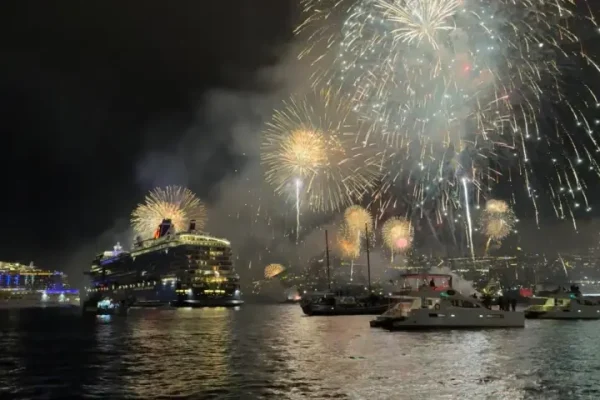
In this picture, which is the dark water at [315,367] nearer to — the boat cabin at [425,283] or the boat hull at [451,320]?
the boat hull at [451,320]

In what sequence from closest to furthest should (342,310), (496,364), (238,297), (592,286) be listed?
1. (496,364)
2. (342,310)
3. (238,297)
4. (592,286)

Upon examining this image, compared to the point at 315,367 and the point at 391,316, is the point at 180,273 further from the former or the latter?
the point at 315,367

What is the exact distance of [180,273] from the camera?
4825 inches

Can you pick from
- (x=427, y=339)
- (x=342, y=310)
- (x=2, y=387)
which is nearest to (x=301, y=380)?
(x=2, y=387)

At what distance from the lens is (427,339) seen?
30609 millimetres

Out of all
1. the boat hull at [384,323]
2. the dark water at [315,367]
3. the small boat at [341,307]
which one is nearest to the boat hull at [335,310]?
the small boat at [341,307]

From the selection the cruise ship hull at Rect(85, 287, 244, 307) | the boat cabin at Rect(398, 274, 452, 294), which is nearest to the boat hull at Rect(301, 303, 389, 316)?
the boat cabin at Rect(398, 274, 452, 294)

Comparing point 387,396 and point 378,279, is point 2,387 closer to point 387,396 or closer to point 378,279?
point 387,396

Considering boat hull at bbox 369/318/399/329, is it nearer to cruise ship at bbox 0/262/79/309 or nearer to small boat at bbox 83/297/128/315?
small boat at bbox 83/297/128/315

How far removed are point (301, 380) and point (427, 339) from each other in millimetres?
14376

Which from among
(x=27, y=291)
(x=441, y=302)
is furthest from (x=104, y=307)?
(x=27, y=291)

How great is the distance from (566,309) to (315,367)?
3535 cm

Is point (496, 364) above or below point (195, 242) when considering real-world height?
below

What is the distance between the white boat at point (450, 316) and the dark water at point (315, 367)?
11.6 feet
